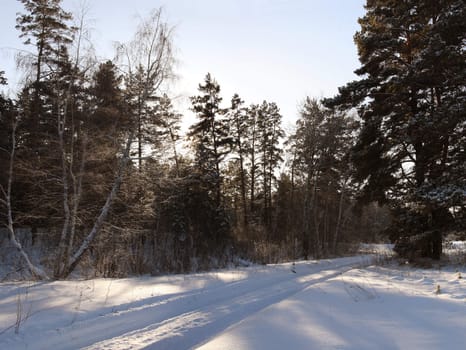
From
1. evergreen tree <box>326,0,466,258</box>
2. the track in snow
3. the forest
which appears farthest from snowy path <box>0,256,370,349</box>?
evergreen tree <box>326,0,466,258</box>

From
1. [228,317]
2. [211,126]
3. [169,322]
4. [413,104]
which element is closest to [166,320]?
[169,322]

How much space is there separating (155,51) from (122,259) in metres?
7.41

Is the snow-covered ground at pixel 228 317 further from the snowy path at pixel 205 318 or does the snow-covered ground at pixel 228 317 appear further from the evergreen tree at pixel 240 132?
the evergreen tree at pixel 240 132

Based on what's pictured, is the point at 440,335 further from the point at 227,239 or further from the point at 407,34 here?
the point at 227,239

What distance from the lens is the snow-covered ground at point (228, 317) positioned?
3859 millimetres

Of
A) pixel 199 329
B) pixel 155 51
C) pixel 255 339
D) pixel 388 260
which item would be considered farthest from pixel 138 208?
pixel 388 260

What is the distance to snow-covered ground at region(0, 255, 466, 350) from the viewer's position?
12.7 feet

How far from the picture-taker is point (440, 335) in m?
3.71

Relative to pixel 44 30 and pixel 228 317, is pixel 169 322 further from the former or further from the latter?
pixel 44 30

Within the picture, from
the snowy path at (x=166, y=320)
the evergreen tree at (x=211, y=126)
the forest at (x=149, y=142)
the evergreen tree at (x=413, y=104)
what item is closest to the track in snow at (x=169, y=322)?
the snowy path at (x=166, y=320)

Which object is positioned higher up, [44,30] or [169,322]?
[44,30]

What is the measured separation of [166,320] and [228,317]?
101cm

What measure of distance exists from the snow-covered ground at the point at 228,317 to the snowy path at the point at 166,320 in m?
0.01

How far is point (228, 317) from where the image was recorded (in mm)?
5359
